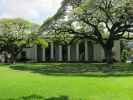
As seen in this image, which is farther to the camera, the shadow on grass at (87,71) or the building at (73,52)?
the building at (73,52)

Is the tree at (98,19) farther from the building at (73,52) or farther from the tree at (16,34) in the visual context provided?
the building at (73,52)

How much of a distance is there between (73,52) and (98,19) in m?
26.7

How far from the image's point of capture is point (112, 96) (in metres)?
14.2

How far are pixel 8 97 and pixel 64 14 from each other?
85.3 feet

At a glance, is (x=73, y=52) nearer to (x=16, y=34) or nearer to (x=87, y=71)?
(x=16, y=34)

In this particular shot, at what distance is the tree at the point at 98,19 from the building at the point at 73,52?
19.9 metres

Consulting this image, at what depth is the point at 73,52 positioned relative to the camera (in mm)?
65500

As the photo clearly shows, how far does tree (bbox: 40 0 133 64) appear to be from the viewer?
123ft

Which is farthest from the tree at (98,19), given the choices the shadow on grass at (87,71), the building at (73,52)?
the building at (73,52)

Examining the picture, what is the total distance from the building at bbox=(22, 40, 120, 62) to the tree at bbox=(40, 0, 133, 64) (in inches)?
783

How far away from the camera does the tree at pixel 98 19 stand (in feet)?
123

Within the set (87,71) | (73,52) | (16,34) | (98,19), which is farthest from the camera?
(73,52)

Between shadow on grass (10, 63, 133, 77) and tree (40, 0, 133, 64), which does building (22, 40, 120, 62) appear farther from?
shadow on grass (10, 63, 133, 77)

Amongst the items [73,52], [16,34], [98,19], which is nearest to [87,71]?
[98,19]
